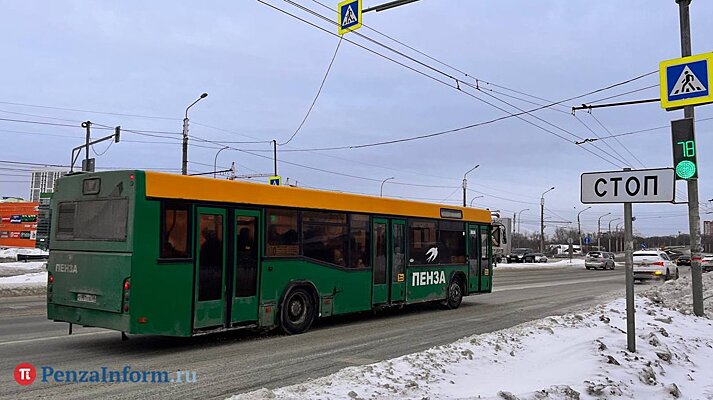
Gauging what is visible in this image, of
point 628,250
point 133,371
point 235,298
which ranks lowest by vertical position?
point 133,371

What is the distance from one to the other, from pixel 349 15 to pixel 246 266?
16.0ft

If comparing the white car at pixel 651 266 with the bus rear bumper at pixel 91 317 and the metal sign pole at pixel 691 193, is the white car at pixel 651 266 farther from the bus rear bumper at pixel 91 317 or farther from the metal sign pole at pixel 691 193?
the bus rear bumper at pixel 91 317

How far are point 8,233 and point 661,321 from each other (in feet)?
186

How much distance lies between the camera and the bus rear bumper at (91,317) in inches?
315

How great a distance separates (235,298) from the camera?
929 centimetres

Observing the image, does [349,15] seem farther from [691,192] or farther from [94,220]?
[691,192]

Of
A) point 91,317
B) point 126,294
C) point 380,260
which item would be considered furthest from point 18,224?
point 126,294

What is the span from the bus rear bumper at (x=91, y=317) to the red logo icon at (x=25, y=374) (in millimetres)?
1074

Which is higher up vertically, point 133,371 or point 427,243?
point 427,243

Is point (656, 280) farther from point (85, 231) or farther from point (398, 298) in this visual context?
point (85, 231)

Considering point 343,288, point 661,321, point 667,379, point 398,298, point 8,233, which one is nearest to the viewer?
point 667,379

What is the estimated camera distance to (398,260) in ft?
42.4

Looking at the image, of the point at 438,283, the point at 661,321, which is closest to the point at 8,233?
the point at 438,283

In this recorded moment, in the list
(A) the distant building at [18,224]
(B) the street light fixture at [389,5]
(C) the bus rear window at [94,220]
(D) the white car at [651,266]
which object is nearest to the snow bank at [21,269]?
(C) the bus rear window at [94,220]
